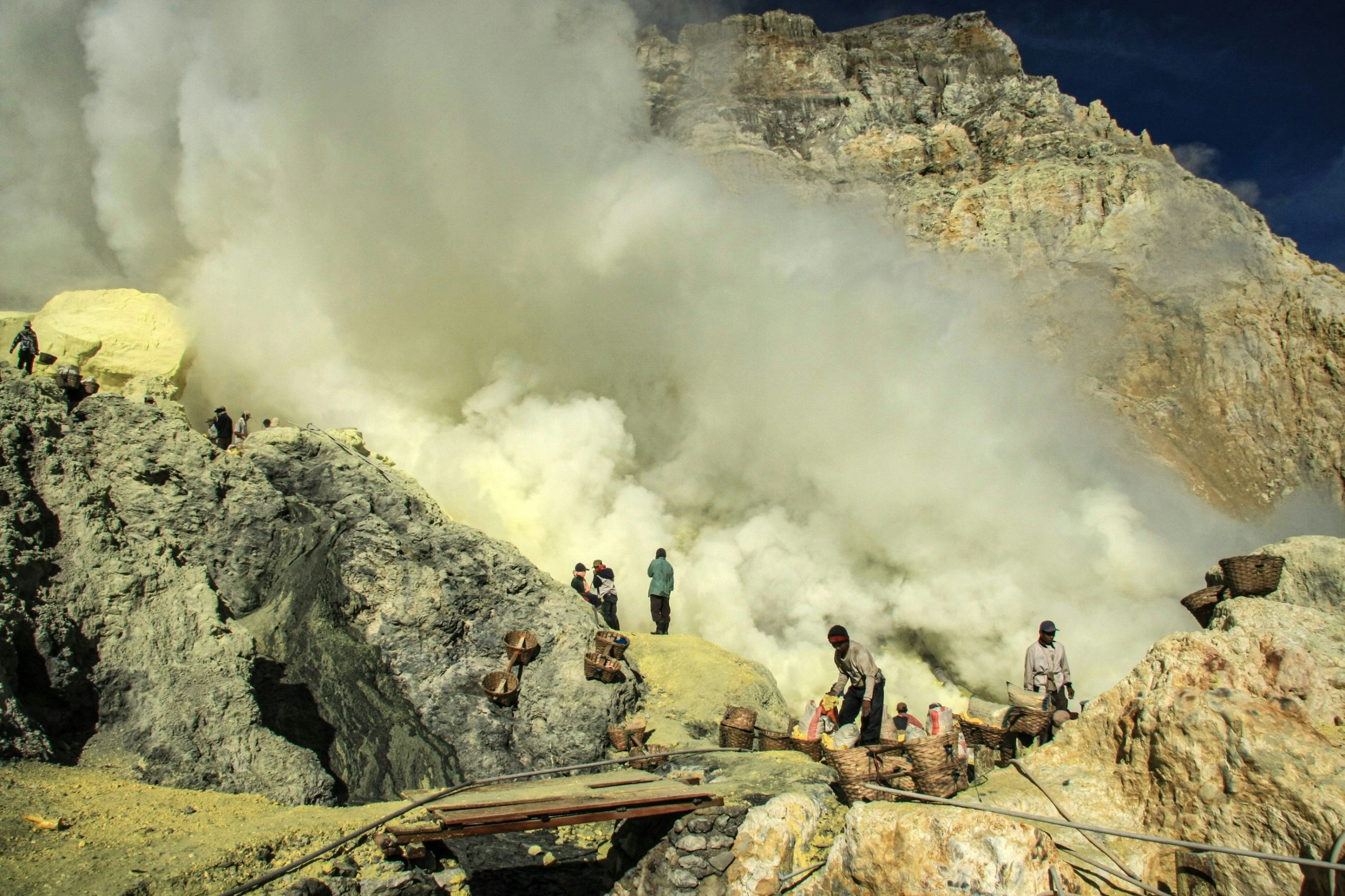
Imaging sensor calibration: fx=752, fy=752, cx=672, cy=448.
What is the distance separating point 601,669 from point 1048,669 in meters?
4.35

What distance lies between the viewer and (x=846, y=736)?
598 centimetres

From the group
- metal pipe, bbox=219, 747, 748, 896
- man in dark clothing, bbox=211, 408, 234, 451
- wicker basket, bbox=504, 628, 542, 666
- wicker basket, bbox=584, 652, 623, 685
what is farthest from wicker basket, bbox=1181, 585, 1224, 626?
man in dark clothing, bbox=211, 408, 234, 451

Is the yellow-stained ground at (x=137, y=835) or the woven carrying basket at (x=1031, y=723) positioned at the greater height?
the woven carrying basket at (x=1031, y=723)

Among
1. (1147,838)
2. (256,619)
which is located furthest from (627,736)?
(1147,838)

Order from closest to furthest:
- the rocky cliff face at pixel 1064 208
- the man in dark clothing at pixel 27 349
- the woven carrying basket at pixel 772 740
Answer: the woven carrying basket at pixel 772 740 → the man in dark clothing at pixel 27 349 → the rocky cliff face at pixel 1064 208

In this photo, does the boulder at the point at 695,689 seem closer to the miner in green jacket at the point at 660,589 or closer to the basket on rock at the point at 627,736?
the basket on rock at the point at 627,736

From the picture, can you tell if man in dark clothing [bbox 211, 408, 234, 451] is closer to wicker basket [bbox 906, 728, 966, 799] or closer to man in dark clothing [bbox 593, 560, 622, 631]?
man in dark clothing [bbox 593, 560, 622, 631]

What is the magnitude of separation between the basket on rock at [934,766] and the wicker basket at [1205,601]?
9.13 ft

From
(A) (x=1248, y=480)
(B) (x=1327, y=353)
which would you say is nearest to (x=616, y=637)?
(A) (x=1248, y=480)

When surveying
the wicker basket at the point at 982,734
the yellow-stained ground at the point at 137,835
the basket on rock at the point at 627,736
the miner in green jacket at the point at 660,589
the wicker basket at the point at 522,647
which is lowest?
the yellow-stained ground at the point at 137,835

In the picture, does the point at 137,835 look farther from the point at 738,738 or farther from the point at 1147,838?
the point at 1147,838

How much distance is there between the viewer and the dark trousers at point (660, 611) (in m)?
11.2

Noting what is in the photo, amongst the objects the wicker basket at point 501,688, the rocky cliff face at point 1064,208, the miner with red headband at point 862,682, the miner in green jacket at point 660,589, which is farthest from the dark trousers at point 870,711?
the rocky cliff face at point 1064,208

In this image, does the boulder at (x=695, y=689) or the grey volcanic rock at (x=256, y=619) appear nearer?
the grey volcanic rock at (x=256, y=619)
